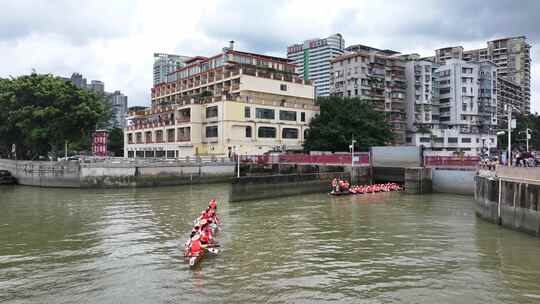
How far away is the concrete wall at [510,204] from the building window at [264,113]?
139 feet

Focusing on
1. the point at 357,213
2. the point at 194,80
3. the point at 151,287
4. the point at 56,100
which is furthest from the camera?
the point at 194,80

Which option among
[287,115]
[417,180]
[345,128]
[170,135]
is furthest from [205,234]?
[170,135]

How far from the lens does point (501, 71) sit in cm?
14125

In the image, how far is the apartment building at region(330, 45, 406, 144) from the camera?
93312 millimetres

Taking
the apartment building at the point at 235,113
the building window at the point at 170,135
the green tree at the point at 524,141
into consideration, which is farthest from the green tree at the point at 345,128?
the green tree at the point at 524,141

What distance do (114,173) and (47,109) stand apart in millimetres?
10939

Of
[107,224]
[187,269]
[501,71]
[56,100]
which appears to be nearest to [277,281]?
[187,269]

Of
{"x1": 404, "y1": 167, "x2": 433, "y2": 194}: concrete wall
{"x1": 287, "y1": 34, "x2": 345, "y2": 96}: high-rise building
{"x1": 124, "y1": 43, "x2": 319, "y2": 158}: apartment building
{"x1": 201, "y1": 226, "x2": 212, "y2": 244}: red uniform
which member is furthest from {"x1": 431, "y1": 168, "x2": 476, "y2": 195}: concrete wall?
{"x1": 287, "y1": 34, "x2": 345, "y2": 96}: high-rise building

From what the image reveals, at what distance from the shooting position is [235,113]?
6178 cm

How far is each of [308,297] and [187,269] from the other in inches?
182

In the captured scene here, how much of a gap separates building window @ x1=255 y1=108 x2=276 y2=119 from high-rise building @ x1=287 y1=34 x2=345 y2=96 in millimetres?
109820

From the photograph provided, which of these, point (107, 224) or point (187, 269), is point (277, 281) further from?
point (107, 224)

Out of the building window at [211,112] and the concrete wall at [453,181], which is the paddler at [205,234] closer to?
the concrete wall at [453,181]

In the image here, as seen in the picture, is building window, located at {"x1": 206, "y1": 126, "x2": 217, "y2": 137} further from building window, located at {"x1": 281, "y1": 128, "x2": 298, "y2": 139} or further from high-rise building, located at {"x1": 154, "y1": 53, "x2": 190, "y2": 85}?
high-rise building, located at {"x1": 154, "y1": 53, "x2": 190, "y2": 85}
